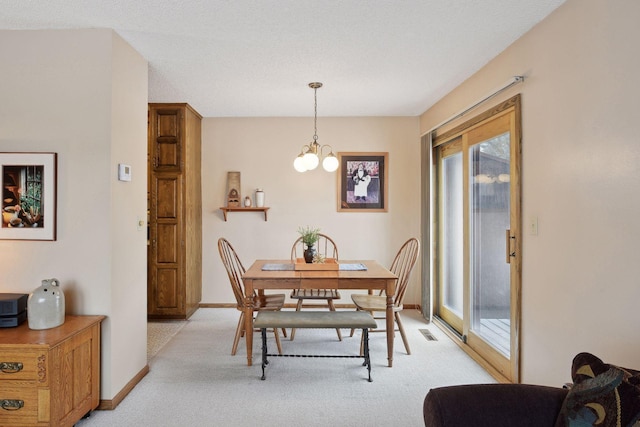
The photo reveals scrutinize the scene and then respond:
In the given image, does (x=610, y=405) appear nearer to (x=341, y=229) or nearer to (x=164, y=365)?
(x=164, y=365)

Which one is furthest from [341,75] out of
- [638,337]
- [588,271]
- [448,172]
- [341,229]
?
[638,337]

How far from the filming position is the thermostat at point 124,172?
2.66m

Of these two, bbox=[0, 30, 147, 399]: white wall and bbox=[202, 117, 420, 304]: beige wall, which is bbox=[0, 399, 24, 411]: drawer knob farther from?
bbox=[202, 117, 420, 304]: beige wall

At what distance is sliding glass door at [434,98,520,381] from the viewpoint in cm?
280

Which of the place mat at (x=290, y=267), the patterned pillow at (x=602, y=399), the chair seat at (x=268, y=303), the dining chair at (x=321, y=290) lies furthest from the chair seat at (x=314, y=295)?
the patterned pillow at (x=602, y=399)

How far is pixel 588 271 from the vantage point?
2037mm

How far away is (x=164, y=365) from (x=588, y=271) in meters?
3.17

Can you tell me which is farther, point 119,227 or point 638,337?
point 119,227

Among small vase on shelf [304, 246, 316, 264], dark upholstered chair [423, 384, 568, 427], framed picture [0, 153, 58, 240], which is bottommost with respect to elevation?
dark upholstered chair [423, 384, 568, 427]

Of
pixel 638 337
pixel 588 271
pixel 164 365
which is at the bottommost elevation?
pixel 164 365

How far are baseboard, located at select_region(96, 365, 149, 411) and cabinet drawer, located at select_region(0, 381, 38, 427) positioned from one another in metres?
0.52

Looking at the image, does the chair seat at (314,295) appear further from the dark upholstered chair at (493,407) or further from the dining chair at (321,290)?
the dark upholstered chair at (493,407)

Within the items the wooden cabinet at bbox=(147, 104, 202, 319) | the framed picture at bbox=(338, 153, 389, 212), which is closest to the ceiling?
the wooden cabinet at bbox=(147, 104, 202, 319)

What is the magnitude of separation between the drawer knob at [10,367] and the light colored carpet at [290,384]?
0.58 m
